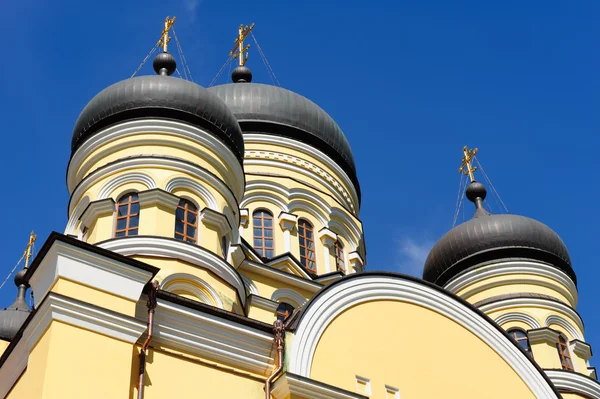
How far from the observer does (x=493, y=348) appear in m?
10.6

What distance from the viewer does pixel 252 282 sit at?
1362cm

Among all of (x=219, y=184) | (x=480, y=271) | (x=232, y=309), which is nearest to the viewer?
(x=232, y=309)

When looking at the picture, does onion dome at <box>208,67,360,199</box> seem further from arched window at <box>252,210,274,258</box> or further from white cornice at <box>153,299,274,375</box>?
white cornice at <box>153,299,274,375</box>

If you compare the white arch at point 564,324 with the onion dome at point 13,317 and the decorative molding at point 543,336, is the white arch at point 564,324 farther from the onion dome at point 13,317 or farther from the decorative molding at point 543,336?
the onion dome at point 13,317

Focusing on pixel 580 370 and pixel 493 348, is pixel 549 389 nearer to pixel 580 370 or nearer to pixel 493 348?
pixel 493 348

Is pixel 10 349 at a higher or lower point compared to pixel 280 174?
lower

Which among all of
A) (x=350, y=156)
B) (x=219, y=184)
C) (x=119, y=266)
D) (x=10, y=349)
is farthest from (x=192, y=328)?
(x=350, y=156)

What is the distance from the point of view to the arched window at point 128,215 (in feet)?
37.1

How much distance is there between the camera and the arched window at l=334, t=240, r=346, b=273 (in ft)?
51.4

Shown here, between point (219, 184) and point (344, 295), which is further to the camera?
point (219, 184)

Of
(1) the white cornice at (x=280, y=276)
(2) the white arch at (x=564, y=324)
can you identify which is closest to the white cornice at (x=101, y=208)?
(1) the white cornice at (x=280, y=276)

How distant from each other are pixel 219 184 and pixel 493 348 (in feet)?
12.7

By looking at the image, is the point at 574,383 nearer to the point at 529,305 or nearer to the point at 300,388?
the point at 529,305

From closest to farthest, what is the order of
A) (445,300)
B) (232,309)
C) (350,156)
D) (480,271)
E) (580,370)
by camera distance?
(445,300) → (232,309) → (580,370) → (480,271) → (350,156)
